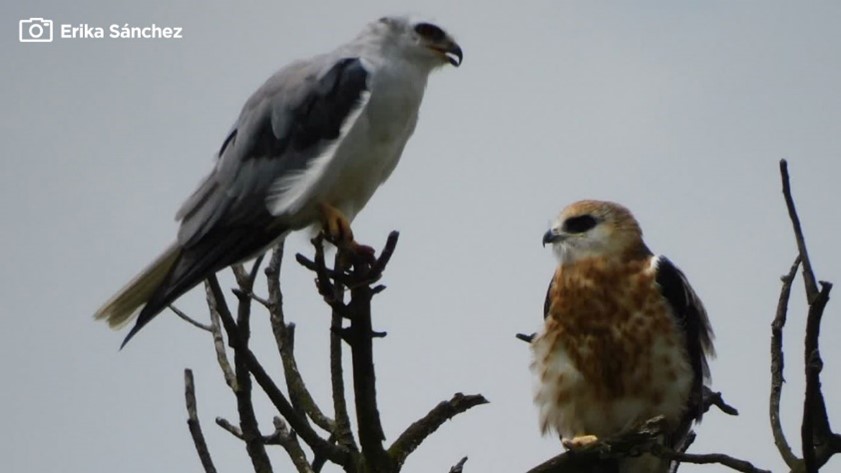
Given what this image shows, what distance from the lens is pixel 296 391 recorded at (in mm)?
4480

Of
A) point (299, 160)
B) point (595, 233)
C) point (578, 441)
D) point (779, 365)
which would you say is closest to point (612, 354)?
point (578, 441)

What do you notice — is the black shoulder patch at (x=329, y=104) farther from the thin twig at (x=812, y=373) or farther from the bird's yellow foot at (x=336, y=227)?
the thin twig at (x=812, y=373)

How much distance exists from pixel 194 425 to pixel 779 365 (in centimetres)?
183

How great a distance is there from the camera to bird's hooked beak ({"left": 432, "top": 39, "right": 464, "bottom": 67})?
6.21m

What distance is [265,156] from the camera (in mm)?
5801

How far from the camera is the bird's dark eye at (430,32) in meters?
6.23

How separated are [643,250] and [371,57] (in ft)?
5.39

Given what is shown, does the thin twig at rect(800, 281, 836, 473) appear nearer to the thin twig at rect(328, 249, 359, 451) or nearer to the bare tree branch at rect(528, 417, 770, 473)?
the bare tree branch at rect(528, 417, 770, 473)

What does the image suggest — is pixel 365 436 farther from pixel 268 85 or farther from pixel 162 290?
pixel 268 85

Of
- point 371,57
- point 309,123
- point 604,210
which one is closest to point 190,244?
point 309,123

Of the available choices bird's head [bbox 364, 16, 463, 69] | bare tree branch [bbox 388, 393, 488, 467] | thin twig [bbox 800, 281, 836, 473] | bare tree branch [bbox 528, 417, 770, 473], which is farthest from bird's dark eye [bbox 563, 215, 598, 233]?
thin twig [bbox 800, 281, 836, 473]

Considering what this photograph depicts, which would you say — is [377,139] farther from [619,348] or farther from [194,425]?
[194,425]

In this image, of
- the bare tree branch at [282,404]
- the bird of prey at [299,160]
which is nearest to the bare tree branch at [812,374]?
the bare tree branch at [282,404]

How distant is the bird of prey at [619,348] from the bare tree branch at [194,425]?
214 centimetres
